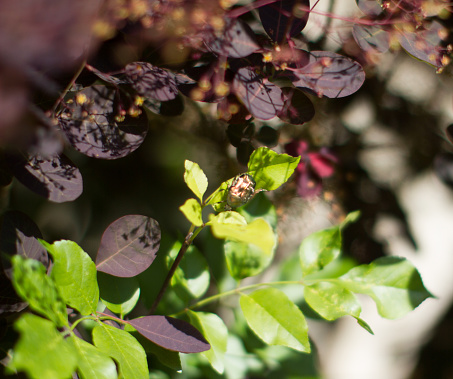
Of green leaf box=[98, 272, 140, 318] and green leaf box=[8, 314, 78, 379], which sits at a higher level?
green leaf box=[8, 314, 78, 379]

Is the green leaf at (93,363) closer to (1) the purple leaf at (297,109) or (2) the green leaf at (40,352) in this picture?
(2) the green leaf at (40,352)

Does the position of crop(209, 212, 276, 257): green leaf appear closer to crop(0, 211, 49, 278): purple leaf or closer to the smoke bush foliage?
the smoke bush foliage

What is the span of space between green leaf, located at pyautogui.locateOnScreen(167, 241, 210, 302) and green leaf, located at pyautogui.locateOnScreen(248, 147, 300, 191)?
0.59 ft

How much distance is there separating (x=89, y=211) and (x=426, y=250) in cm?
66

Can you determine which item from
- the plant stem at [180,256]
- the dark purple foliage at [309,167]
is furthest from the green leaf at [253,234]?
the dark purple foliage at [309,167]

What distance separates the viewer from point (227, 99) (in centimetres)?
47

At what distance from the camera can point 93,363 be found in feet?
1.07

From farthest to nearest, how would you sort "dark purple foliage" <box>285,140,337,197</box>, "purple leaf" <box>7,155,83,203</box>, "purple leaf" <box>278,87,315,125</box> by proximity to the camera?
"dark purple foliage" <box>285,140,337,197</box>, "purple leaf" <box>278,87,315,125</box>, "purple leaf" <box>7,155,83,203</box>

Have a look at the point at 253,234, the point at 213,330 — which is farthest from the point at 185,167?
the point at 213,330

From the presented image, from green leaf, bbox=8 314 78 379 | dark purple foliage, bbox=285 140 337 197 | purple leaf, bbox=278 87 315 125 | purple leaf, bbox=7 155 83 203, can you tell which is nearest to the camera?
green leaf, bbox=8 314 78 379

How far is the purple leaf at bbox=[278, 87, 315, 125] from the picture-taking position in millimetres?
471

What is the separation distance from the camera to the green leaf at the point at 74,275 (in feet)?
1.14

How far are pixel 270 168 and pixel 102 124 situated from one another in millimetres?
187

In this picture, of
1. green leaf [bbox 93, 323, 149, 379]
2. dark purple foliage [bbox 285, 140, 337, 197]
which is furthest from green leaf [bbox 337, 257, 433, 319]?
green leaf [bbox 93, 323, 149, 379]
